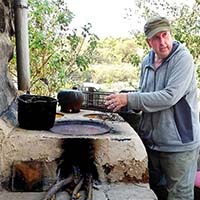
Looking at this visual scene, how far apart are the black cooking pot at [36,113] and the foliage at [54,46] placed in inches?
78.2

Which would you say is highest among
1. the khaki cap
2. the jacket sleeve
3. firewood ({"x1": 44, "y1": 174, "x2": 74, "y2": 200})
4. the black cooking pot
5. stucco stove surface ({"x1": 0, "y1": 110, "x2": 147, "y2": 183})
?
the khaki cap

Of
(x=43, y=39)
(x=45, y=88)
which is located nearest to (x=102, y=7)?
(x=43, y=39)

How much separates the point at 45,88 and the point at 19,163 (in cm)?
234

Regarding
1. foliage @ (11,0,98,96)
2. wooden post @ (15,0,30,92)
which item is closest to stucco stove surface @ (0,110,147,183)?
wooden post @ (15,0,30,92)

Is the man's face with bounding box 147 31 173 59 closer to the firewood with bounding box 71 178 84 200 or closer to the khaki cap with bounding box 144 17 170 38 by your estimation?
the khaki cap with bounding box 144 17 170 38

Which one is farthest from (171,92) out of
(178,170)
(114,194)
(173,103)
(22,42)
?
(22,42)

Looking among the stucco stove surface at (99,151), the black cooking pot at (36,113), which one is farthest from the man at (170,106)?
the black cooking pot at (36,113)

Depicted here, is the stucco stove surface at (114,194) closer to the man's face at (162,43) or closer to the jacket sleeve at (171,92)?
the jacket sleeve at (171,92)

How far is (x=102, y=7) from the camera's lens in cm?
420

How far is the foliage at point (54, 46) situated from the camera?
3.80 metres

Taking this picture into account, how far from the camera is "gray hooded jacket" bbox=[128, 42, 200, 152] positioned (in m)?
1.80

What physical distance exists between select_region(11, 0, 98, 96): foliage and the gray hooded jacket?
2085 mm

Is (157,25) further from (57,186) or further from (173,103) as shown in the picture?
(57,186)

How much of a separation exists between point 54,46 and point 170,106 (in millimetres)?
2407
